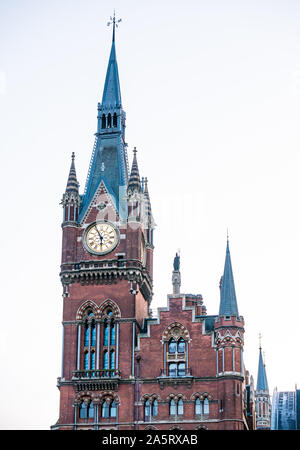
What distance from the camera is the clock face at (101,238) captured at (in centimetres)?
8625

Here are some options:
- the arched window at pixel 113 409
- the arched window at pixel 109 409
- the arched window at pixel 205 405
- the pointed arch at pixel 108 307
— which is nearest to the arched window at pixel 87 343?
the pointed arch at pixel 108 307

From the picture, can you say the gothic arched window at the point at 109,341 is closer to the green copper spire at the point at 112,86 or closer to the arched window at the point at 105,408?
the arched window at the point at 105,408

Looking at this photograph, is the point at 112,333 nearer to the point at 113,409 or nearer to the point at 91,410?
the point at 113,409

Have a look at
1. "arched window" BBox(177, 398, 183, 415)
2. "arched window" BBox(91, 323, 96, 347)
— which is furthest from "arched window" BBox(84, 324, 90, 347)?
"arched window" BBox(177, 398, 183, 415)

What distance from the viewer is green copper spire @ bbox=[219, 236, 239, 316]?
81312 millimetres

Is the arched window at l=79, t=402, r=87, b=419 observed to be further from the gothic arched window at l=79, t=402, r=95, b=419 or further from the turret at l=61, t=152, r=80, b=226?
the turret at l=61, t=152, r=80, b=226

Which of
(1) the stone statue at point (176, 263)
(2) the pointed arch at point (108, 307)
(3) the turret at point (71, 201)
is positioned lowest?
(2) the pointed arch at point (108, 307)

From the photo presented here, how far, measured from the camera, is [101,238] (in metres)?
86.7

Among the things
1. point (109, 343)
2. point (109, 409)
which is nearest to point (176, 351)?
point (109, 343)
